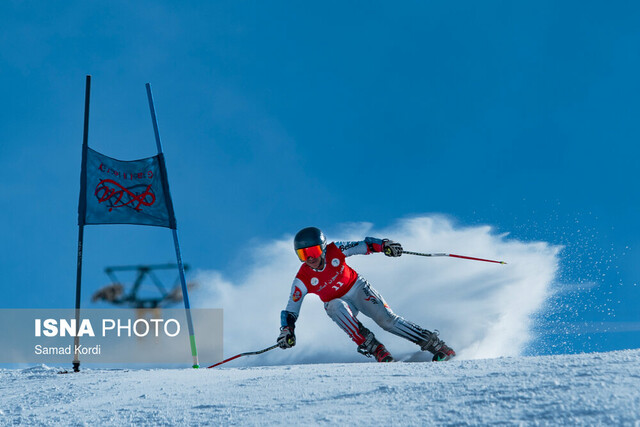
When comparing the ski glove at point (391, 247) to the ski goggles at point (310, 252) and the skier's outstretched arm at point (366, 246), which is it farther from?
→ the ski goggles at point (310, 252)

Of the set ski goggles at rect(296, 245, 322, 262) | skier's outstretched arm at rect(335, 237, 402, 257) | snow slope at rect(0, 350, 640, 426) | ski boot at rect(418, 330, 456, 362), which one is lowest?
snow slope at rect(0, 350, 640, 426)

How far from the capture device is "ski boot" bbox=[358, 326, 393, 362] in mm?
6352

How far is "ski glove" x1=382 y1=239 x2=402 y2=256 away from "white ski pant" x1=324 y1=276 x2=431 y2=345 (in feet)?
1.63

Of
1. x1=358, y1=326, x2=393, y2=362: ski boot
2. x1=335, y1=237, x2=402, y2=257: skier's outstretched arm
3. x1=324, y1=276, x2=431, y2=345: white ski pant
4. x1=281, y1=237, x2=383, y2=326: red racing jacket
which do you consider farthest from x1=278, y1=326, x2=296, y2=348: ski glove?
x1=335, y1=237, x2=402, y2=257: skier's outstretched arm

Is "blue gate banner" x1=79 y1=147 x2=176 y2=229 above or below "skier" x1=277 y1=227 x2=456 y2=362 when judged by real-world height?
above

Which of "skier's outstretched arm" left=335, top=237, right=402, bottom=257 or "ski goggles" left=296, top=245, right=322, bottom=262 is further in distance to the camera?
"skier's outstretched arm" left=335, top=237, right=402, bottom=257

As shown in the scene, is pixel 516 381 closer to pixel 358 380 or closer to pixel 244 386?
pixel 358 380

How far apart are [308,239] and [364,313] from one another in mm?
1198

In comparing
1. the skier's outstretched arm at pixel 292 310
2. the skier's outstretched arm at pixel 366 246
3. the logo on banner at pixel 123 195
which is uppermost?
the logo on banner at pixel 123 195

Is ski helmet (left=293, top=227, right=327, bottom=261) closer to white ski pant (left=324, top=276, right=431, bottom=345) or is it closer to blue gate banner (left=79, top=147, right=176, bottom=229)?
white ski pant (left=324, top=276, right=431, bottom=345)

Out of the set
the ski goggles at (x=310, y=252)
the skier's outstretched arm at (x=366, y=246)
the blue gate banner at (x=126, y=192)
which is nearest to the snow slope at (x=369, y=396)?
the ski goggles at (x=310, y=252)

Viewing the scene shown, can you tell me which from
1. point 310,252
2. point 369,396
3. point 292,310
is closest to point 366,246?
point 310,252

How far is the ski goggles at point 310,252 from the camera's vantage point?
21.2 ft

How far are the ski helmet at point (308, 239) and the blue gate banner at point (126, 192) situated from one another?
206 cm
